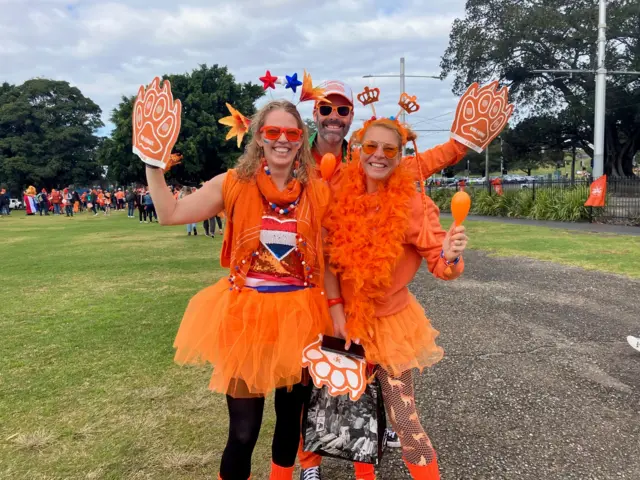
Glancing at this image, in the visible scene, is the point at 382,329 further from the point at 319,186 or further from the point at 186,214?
the point at 186,214

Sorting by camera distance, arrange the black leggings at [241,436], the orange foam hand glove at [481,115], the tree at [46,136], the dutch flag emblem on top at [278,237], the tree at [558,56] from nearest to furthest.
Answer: the black leggings at [241,436] → the dutch flag emblem on top at [278,237] → the orange foam hand glove at [481,115] → the tree at [558,56] → the tree at [46,136]

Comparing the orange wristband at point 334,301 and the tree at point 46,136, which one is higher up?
the tree at point 46,136

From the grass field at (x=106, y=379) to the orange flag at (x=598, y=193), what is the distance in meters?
5.67

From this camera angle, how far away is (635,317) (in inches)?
190

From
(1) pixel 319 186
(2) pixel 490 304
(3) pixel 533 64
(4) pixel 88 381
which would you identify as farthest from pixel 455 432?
(3) pixel 533 64

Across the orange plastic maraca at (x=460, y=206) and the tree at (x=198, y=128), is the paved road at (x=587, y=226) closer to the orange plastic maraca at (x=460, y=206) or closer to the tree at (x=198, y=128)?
the orange plastic maraca at (x=460, y=206)

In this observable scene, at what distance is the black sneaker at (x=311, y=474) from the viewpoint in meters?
2.32

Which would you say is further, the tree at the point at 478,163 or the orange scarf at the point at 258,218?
the tree at the point at 478,163

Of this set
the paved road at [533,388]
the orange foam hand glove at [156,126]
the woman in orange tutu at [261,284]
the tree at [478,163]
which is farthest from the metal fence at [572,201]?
the tree at [478,163]

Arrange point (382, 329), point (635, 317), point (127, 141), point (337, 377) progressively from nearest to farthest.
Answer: point (337, 377) < point (382, 329) < point (635, 317) < point (127, 141)

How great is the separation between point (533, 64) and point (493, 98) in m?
33.8

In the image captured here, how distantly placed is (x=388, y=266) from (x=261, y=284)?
55 centimetres

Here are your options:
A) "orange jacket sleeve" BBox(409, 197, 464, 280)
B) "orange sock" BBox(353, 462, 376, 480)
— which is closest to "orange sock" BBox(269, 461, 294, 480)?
"orange sock" BBox(353, 462, 376, 480)

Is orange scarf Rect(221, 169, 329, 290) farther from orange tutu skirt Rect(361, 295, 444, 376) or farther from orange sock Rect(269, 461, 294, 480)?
orange sock Rect(269, 461, 294, 480)
